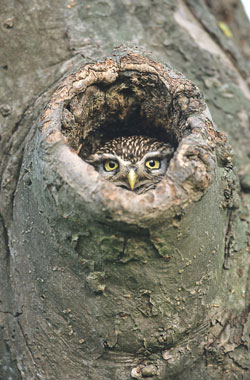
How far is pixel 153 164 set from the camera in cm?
367

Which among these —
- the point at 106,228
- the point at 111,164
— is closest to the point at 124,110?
the point at 111,164

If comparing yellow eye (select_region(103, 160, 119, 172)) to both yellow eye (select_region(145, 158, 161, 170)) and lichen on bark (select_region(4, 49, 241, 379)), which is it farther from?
lichen on bark (select_region(4, 49, 241, 379))

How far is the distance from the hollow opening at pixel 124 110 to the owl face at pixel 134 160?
0.36 feet

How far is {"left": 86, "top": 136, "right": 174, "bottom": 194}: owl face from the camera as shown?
353 centimetres

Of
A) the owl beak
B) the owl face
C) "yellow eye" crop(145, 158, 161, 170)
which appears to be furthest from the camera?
"yellow eye" crop(145, 158, 161, 170)

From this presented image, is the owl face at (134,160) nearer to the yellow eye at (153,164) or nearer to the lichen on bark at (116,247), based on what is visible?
the yellow eye at (153,164)

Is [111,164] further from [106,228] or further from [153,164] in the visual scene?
[106,228]

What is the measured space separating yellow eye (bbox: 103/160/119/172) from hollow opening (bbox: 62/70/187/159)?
0.73 feet

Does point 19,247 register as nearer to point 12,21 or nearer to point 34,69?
point 34,69

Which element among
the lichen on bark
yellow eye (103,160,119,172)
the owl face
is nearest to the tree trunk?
the lichen on bark

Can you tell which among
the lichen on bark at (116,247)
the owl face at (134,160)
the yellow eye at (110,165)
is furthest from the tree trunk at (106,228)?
the yellow eye at (110,165)

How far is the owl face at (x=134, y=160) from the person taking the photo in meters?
3.53

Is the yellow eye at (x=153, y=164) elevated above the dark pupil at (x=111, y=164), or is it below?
above

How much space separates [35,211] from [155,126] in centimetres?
149
